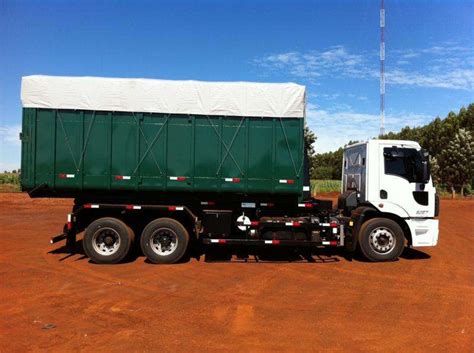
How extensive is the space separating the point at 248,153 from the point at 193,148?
1319mm

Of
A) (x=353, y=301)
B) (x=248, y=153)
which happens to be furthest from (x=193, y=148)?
(x=353, y=301)

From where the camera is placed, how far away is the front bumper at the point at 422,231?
955 cm

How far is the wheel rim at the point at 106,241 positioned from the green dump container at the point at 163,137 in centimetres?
104

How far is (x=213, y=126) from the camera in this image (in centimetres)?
912

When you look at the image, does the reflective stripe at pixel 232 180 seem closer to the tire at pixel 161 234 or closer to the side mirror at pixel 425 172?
the tire at pixel 161 234

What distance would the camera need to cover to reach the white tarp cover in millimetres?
8938

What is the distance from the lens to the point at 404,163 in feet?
31.1

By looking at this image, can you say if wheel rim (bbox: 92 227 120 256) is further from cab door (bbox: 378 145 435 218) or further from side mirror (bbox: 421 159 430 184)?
side mirror (bbox: 421 159 430 184)

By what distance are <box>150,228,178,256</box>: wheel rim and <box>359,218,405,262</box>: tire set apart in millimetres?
4651

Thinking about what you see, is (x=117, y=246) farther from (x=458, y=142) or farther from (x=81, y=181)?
(x=458, y=142)

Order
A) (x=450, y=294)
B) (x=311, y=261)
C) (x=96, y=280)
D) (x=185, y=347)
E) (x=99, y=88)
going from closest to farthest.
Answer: (x=185, y=347), (x=450, y=294), (x=96, y=280), (x=99, y=88), (x=311, y=261)

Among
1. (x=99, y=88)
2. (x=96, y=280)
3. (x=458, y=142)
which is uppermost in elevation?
(x=458, y=142)

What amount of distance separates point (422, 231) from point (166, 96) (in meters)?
7.13

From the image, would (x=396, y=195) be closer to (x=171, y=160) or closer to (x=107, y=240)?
(x=171, y=160)
